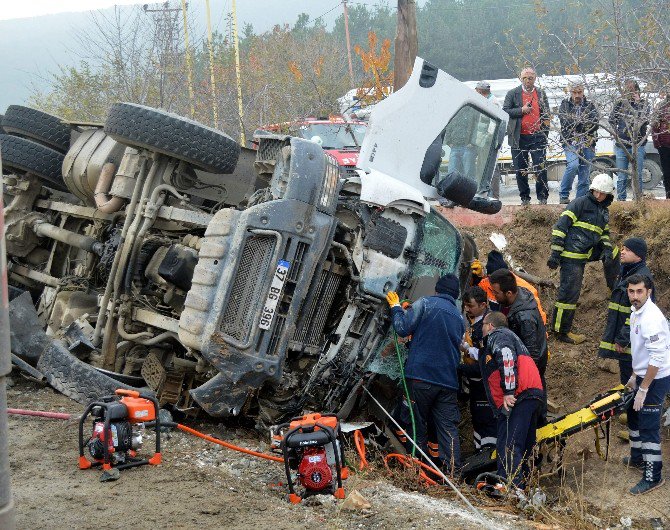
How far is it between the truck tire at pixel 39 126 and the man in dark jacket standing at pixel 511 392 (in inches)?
168

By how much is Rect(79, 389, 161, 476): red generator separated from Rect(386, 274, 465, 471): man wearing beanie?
187cm

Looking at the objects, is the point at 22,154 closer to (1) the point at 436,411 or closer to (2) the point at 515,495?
(1) the point at 436,411

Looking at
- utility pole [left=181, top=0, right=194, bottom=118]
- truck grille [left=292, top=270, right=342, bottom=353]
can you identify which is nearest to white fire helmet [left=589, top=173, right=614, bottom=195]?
truck grille [left=292, top=270, right=342, bottom=353]

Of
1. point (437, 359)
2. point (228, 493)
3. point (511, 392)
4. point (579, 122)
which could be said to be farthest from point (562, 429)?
point (579, 122)

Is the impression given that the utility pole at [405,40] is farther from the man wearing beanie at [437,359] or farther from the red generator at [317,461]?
the red generator at [317,461]

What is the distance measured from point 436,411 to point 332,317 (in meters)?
1.09

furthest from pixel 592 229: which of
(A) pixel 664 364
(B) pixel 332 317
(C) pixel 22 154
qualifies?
(C) pixel 22 154

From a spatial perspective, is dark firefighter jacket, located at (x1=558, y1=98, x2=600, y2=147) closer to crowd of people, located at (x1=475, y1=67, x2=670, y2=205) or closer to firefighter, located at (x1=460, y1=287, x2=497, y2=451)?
crowd of people, located at (x1=475, y1=67, x2=670, y2=205)

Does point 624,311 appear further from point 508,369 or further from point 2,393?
A: point 2,393

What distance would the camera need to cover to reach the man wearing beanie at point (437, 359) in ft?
20.8

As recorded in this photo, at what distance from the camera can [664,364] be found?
20.8ft

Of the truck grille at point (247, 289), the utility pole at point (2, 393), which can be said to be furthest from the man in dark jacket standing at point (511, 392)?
the utility pole at point (2, 393)

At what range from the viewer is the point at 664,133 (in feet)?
33.0

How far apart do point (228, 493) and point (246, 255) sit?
149 cm
